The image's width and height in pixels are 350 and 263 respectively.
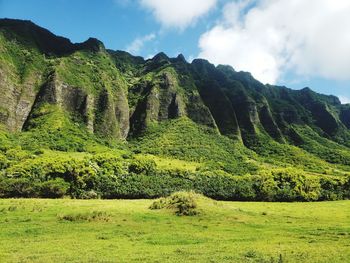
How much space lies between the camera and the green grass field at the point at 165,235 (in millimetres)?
38938

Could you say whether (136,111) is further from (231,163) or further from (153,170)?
(153,170)

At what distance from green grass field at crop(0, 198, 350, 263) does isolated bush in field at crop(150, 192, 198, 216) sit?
1209mm

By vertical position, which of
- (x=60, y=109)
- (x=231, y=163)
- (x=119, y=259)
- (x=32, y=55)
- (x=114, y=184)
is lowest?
(x=119, y=259)

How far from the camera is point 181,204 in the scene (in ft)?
226

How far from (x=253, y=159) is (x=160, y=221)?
4584 inches

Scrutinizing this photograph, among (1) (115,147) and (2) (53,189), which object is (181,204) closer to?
(2) (53,189)

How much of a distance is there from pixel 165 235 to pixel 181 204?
1868cm

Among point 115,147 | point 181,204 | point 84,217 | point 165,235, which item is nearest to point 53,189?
point 181,204

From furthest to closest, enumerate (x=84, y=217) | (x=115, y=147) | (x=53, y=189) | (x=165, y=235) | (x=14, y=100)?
(x=14, y=100), (x=115, y=147), (x=53, y=189), (x=84, y=217), (x=165, y=235)

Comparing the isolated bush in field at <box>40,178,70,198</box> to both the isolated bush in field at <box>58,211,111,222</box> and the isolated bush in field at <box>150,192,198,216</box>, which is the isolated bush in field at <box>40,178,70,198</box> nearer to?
the isolated bush in field at <box>150,192,198,216</box>

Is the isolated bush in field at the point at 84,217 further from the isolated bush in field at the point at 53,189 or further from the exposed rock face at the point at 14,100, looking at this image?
the exposed rock face at the point at 14,100

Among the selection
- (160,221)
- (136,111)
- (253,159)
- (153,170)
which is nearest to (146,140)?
(136,111)

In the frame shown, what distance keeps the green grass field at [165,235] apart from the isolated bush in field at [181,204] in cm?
121

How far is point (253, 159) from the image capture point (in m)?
173
